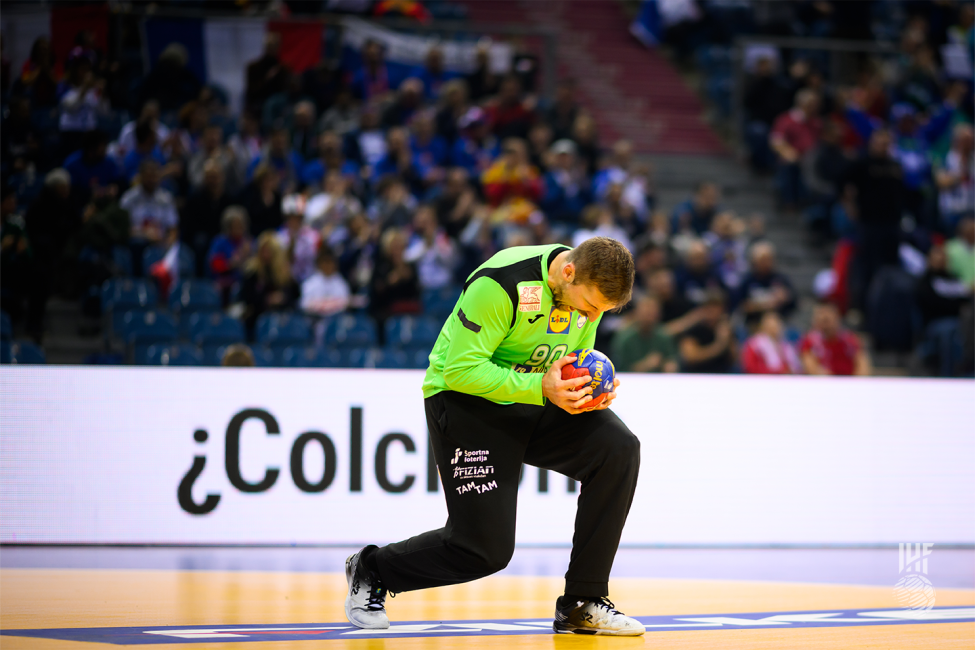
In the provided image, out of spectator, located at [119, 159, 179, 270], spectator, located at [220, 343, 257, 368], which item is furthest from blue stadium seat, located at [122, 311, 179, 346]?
spectator, located at [220, 343, 257, 368]

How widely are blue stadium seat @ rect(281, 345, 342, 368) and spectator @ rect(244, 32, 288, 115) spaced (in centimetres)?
392

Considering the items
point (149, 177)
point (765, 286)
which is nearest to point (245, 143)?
point (149, 177)

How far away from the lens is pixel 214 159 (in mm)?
12367

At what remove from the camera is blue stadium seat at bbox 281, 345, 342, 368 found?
10.9m

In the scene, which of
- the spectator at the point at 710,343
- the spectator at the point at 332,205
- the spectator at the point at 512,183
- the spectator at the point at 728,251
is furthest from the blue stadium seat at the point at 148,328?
the spectator at the point at 728,251

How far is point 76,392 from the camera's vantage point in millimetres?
8641

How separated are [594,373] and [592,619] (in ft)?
3.72

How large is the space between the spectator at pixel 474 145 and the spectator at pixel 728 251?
3.18m

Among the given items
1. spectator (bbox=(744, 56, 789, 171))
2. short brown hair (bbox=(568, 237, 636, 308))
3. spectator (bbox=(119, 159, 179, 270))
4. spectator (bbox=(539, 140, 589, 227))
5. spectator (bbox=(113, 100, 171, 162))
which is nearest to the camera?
short brown hair (bbox=(568, 237, 636, 308))

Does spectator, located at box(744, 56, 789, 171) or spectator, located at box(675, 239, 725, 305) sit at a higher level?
spectator, located at box(744, 56, 789, 171)

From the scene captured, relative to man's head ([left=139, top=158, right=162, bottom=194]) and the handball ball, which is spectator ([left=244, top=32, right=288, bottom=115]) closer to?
man's head ([left=139, top=158, right=162, bottom=194])

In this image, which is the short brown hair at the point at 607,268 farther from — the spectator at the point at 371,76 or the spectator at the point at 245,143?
the spectator at the point at 371,76

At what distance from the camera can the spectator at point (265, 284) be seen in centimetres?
1142

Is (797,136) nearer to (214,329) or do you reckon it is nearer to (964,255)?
(964,255)
